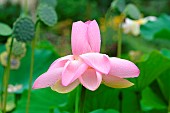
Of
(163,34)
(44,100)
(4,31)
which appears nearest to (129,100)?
(44,100)

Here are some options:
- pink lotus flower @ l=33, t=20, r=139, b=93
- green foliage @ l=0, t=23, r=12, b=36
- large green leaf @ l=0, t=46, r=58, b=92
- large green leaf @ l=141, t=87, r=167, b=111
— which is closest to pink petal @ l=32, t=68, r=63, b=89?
pink lotus flower @ l=33, t=20, r=139, b=93

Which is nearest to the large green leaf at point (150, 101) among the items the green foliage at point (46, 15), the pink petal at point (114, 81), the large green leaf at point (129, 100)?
the large green leaf at point (129, 100)

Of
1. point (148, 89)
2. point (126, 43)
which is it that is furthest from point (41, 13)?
point (126, 43)

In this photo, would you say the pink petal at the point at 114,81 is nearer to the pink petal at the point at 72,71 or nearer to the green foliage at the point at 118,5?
the pink petal at the point at 72,71

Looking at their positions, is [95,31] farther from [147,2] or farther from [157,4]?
[147,2]

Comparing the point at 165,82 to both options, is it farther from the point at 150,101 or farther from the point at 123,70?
the point at 123,70

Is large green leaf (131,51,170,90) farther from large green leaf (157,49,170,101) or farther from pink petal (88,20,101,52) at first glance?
pink petal (88,20,101,52)
